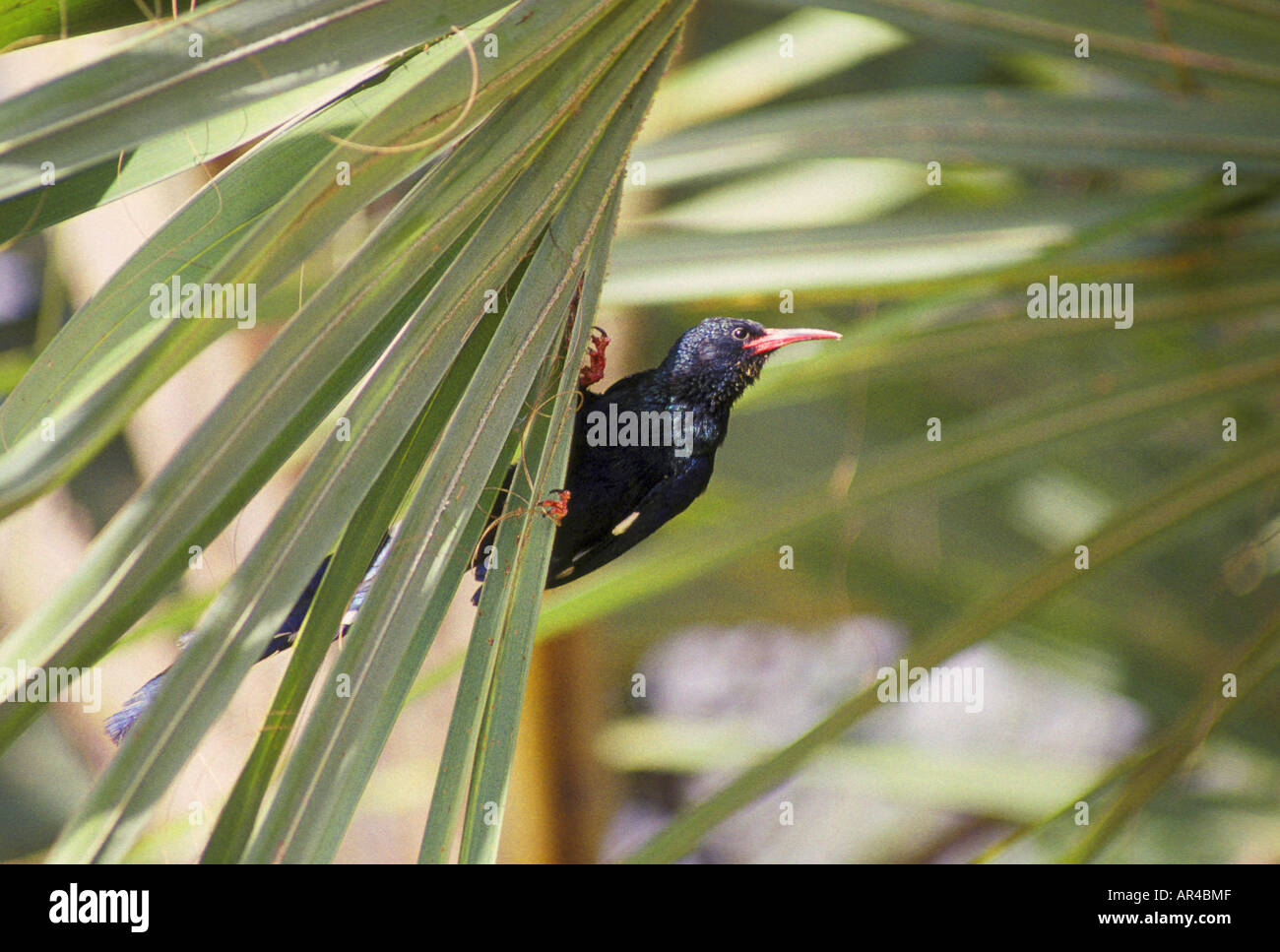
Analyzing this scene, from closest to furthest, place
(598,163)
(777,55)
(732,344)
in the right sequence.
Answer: (598,163) → (732,344) → (777,55)

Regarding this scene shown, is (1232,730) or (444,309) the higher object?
(444,309)

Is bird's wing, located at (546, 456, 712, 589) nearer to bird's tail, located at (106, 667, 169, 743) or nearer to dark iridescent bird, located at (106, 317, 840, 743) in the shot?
dark iridescent bird, located at (106, 317, 840, 743)

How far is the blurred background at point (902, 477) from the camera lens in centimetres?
113

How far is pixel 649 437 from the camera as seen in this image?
3.70 feet

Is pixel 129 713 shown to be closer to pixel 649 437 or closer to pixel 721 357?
pixel 649 437

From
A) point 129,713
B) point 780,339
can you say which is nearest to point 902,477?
point 780,339

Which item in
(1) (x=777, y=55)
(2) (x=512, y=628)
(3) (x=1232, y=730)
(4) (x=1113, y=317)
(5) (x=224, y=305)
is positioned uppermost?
(1) (x=777, y=55)

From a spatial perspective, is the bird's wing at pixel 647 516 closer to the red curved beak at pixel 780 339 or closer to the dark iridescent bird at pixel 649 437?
the dark iridescent bird at pixel 649 437

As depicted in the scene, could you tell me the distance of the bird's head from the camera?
119 centimetres

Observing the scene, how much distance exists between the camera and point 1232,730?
2072 millimetres

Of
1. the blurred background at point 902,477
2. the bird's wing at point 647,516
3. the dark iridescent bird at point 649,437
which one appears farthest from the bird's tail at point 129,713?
the bird's wing at point 647,516

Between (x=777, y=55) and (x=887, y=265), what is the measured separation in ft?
2.83
